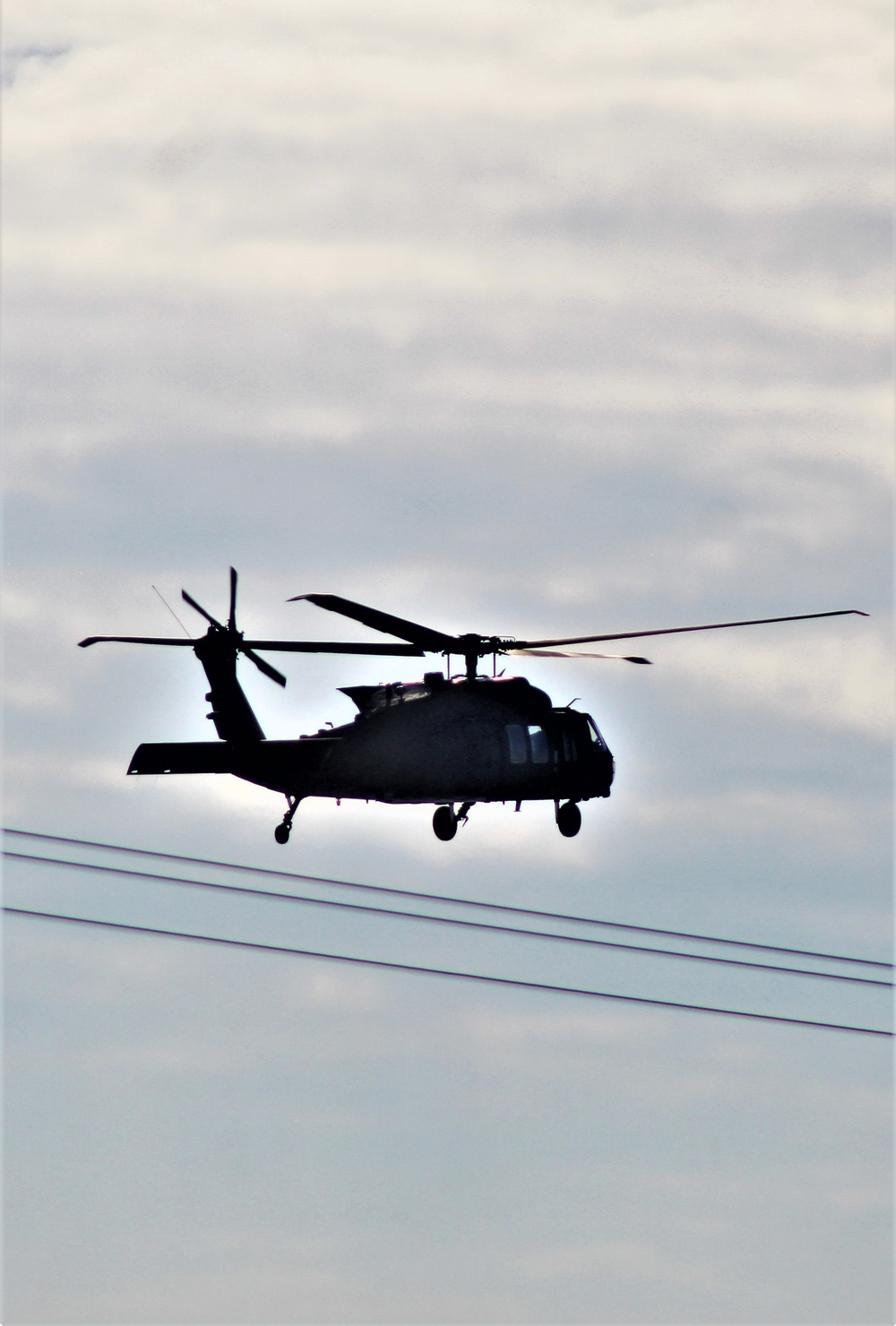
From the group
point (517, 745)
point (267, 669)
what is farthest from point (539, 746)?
point (267, 669)

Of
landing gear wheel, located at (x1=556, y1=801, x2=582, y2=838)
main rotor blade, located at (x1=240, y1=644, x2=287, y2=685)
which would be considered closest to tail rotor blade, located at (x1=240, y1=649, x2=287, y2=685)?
main rotor blade, located at (x1=240, y1=644, x2=287, y2=685)

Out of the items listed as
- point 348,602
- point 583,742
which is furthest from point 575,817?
point 348,602

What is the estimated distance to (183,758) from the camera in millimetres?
39438

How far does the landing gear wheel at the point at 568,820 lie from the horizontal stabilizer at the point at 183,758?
709 centimetres

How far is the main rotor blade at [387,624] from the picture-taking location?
3638 cm

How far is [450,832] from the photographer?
137ft

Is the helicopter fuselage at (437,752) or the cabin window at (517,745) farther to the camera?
the cabin window at (517,745)

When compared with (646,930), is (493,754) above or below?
above

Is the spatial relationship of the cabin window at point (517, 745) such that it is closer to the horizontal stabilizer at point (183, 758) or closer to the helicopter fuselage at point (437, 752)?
the helicopter fuselage at point (437, 752)

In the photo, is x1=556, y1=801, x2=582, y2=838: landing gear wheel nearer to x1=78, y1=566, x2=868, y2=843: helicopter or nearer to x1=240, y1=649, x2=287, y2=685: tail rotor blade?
x1=78, y1=566, x2=868, y2=843: helicopter

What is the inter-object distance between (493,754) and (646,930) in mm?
17311

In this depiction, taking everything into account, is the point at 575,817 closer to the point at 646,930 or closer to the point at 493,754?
the point at 493,754

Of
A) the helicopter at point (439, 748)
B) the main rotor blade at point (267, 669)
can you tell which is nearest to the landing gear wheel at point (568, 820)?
the helicopter at point (439, 748)

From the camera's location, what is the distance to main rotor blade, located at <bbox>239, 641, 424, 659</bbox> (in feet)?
125
